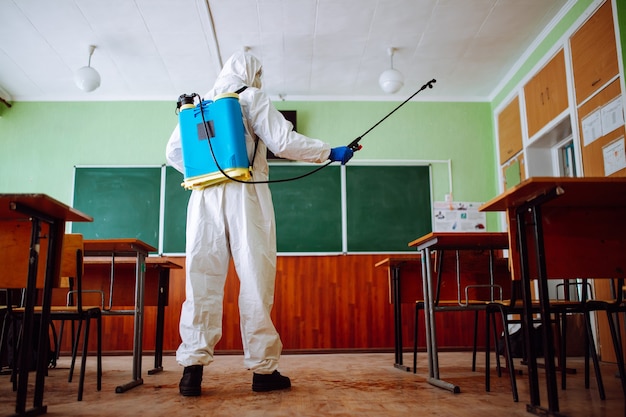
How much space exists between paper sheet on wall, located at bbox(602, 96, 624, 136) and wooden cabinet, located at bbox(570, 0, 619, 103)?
7.4 inches

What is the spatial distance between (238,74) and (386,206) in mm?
3255

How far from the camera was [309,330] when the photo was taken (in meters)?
5.41

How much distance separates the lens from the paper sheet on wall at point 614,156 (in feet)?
12.0

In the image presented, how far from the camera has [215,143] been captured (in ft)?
8.44

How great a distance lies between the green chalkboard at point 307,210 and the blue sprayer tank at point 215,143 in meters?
3.00

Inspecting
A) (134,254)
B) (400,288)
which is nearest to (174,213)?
(134,254)

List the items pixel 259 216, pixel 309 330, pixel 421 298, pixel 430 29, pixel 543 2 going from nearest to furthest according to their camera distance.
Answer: pixel 259 216
pixel 421 298
pixel 543 2
pixel 430 29
pixel 309 330

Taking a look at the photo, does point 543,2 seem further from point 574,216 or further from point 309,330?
point 309,330

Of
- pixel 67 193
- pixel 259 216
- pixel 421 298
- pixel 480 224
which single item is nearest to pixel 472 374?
pixel 421 298

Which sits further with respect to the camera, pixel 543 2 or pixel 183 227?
pixel 183 227

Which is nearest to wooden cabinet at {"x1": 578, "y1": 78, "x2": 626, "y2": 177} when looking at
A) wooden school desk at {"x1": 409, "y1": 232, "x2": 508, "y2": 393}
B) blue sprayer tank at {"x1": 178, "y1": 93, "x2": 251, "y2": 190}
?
wooden school desk at {"x1": 409, "y1": 232, "x2": 508, "y2": 393}

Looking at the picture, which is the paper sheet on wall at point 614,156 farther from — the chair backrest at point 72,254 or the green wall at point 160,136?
the chair backrest at point 72,254

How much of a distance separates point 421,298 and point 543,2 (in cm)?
268

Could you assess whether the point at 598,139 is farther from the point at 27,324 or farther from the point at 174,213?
the point at 174,213
